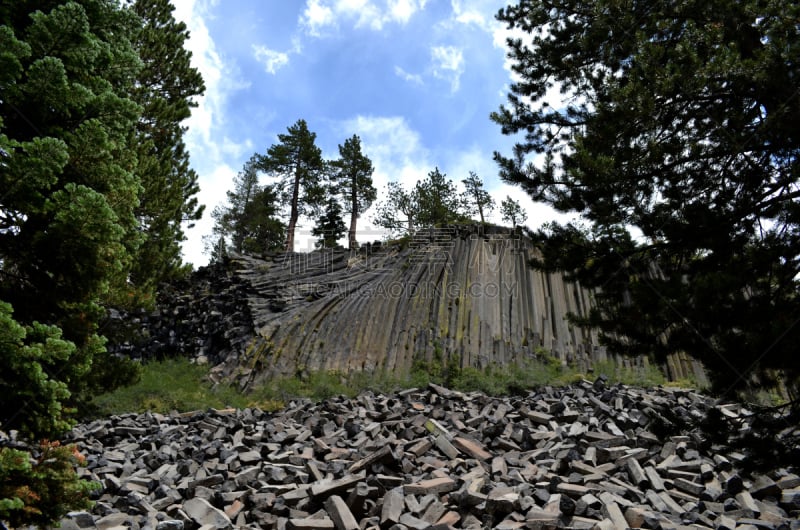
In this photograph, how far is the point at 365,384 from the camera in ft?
36.1

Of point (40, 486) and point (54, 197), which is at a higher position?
point (54, 197)

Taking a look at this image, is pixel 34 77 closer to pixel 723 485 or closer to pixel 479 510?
pixel 479 510

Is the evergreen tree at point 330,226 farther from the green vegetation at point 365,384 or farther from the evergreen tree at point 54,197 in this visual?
the evergreen tree at point 54,197

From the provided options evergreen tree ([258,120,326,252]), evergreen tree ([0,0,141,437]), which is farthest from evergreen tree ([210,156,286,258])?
evergreen tree ([0,0,141,437])

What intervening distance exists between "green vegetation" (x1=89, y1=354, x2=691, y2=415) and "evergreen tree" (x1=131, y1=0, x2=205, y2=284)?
2939mm

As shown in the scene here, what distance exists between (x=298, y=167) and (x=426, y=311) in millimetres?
21230

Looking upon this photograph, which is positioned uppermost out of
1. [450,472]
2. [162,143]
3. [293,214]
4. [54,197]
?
[293,214]

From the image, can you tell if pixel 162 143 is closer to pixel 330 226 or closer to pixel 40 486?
pixel 40 486

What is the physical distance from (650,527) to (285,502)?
130 inches

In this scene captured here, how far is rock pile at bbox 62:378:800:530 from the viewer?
380 centimetres

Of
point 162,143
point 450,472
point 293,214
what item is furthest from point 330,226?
point 450,472

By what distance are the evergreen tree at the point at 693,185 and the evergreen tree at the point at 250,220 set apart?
28.0 meters

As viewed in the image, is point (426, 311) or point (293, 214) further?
point (293, 214)

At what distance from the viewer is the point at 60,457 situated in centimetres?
312
